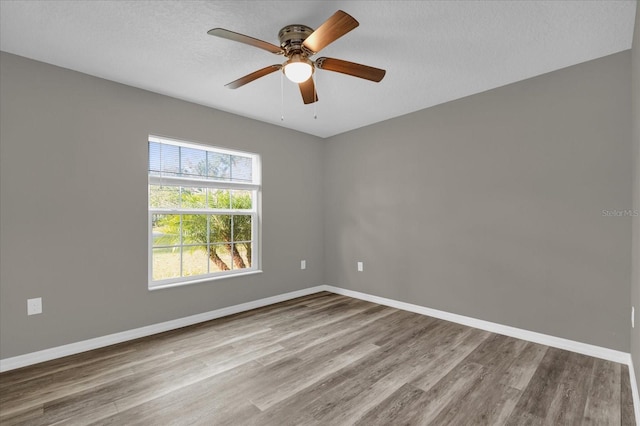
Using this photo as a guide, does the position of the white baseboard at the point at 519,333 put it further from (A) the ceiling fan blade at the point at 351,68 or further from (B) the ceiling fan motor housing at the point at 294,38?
(B) the ceiling fan motor housing at the point at 294,38

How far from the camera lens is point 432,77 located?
279 cm

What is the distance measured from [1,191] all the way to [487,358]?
409 cm

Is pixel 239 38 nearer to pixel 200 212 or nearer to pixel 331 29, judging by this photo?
pixel 331 29

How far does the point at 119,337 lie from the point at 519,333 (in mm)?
3791

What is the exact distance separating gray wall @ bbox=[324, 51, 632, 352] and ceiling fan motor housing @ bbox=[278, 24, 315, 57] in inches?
80.8

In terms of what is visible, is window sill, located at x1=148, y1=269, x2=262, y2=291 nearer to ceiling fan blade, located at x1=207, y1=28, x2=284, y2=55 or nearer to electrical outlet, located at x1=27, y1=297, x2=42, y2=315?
electrical outlet, located at x1=27, y1=297, x2=42, y2=315

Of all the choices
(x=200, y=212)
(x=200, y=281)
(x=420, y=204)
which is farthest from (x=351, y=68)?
(x=200, y=281)

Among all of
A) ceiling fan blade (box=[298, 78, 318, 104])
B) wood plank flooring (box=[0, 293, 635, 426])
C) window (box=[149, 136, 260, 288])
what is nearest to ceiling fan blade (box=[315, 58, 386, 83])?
ceiling fan blade (box=[298, 78, 318, 104])

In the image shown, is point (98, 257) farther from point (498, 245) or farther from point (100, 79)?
point (498, 245)

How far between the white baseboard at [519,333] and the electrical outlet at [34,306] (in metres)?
3.47

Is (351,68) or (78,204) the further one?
(78,204)

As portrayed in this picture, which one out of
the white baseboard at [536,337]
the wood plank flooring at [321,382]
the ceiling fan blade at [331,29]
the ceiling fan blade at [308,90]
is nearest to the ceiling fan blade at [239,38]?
the ceiling fan blade at [331,29]

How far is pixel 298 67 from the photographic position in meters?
2.00

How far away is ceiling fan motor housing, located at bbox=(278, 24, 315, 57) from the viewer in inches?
79.1
